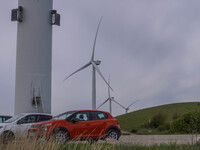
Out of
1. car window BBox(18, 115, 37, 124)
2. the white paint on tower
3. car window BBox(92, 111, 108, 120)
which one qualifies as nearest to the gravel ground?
car window BBox(92, 111, 108, 120)

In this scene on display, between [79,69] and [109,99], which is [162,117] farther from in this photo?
[79,69]

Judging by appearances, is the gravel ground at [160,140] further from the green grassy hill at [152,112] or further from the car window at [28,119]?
the green grassy hill at [152,112]

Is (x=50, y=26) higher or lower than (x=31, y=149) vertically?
higher

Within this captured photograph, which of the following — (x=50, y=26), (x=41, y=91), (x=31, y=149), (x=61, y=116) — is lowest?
(x=31, y=149)

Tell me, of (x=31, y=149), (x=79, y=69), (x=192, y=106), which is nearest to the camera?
(x=31, y=149)

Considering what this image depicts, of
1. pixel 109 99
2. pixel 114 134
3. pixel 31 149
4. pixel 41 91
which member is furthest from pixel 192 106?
pixel 31 149

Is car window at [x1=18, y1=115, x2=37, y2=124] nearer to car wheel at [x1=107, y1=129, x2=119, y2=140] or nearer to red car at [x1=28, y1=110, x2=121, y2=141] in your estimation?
red car at [x1=28, y1=110, x2=121, y2=141]

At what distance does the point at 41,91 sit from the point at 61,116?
368 inches

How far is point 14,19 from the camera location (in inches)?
969

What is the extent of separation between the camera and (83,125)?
14922 mm

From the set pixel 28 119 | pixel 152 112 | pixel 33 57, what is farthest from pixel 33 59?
pixel 152 112

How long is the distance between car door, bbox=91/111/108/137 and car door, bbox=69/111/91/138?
0.80ft

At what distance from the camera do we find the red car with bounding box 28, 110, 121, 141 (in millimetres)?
14320

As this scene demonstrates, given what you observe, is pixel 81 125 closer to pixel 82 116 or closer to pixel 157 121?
pixel 82 116
